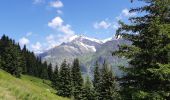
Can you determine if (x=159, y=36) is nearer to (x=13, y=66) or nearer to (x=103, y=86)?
(x=103, y=86)

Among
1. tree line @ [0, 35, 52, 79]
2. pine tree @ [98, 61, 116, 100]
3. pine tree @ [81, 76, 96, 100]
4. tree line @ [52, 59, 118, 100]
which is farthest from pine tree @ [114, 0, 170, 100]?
tree line @ [0, 35, 52, 79]

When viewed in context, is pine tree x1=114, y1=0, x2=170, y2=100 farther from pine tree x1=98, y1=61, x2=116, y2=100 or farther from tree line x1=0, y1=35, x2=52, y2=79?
tree line x1=0, y1=35, x2=52, y2=79

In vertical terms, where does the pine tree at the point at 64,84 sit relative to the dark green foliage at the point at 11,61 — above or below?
below

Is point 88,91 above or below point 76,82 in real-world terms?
below

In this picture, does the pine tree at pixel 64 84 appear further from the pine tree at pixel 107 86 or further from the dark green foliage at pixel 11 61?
the dark green foliage at pixel 11 61

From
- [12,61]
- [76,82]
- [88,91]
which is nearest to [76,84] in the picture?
[76,82]

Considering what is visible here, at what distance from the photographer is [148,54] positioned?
22.8m

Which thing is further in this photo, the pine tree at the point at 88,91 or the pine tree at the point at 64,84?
the pine tree at the point at 64,84

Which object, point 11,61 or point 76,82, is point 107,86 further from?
point 11,61

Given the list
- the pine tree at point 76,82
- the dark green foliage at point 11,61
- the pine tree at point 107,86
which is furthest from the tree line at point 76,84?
the dark green foliage at point 11,61

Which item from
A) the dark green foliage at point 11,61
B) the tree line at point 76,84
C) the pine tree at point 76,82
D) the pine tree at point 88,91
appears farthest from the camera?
the dark green foliage at point 11,61

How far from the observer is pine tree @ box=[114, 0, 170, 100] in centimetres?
2172

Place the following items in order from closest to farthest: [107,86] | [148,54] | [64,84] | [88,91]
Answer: [148,54] < [107,86] < [88,91] < [64,84]

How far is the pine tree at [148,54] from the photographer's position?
71.3 ft
